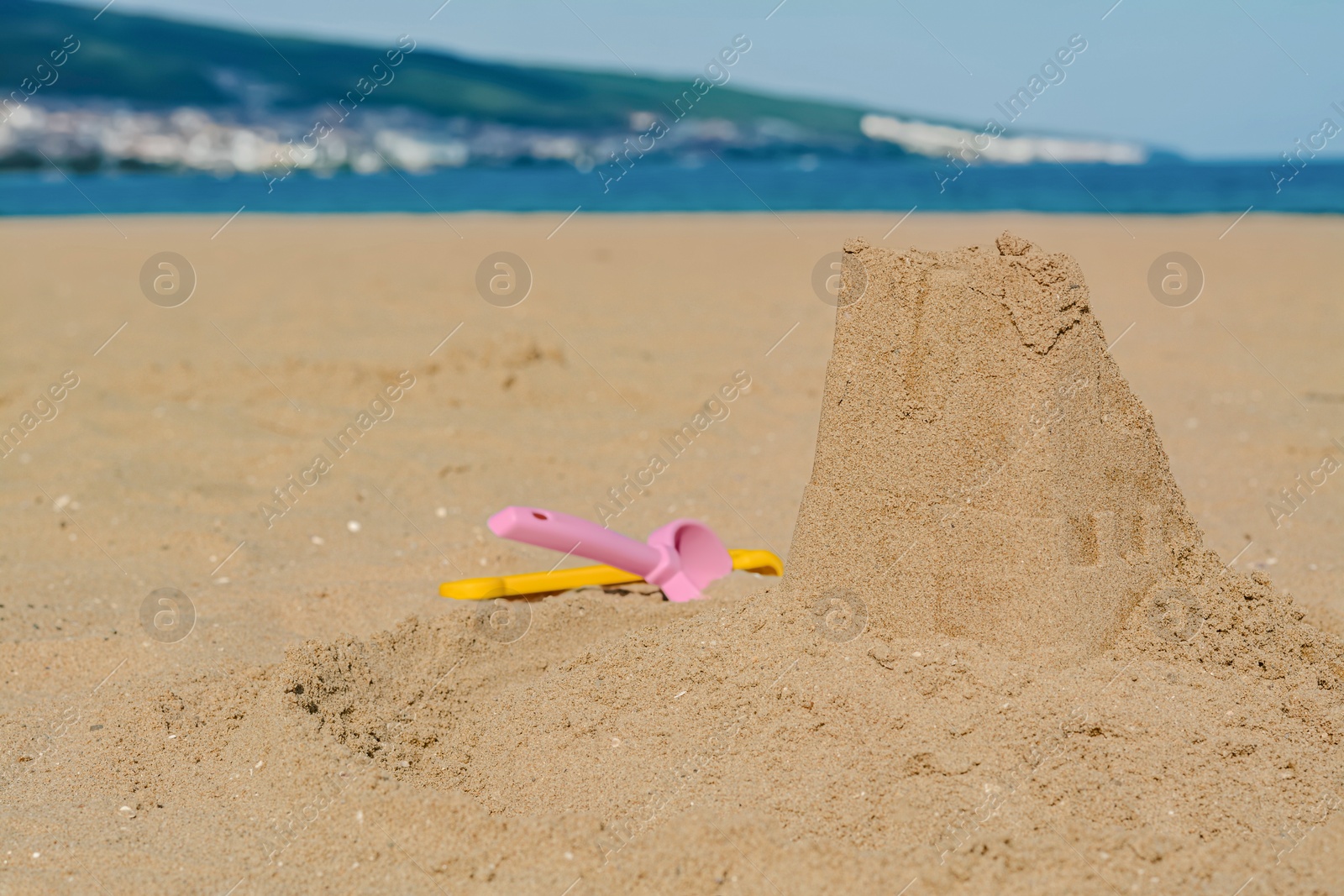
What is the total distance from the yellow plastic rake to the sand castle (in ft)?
2.58

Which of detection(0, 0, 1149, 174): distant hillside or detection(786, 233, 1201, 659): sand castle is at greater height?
detection(0, 0, 1149, 174): distant hillside

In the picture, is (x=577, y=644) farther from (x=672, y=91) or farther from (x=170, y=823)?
(x=672, y=91)

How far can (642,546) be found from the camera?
9.37ft

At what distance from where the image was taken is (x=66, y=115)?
158 ft

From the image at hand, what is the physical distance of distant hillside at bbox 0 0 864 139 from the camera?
62125mm

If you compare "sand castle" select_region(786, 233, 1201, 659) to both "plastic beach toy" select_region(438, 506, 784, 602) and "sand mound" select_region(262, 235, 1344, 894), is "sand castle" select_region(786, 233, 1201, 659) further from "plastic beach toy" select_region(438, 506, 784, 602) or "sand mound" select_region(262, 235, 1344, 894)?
"plastic beach toy" select_region(438, 506, 784, 602)

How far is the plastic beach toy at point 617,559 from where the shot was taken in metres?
2.53

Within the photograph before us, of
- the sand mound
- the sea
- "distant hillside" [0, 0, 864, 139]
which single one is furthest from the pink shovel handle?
"distant hillside" [0, 0, 864, 139]

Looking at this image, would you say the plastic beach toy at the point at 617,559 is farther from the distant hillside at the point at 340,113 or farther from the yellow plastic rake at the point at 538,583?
the distant hillside at the point at 340,113

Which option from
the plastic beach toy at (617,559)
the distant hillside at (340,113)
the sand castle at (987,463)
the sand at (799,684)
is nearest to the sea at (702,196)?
the distant hillside at (340,113)

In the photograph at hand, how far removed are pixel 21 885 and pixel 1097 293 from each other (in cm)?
792

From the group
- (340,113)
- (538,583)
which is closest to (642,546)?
(538,583)

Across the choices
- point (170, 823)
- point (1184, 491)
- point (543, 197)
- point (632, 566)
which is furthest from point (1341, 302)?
point (543, 197)

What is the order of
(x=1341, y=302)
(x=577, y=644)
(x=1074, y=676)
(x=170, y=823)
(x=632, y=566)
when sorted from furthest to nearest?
(x=1341, y=302)
(x=632, y=566)
(x=577, y=644)
(x=1074, y=676)
(x=170, y=823)
